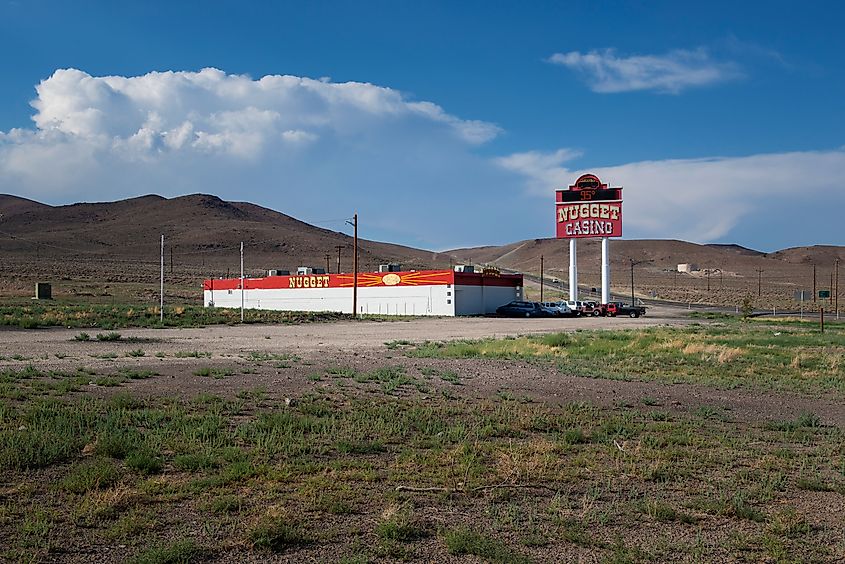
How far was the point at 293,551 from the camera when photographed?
6.56 meters

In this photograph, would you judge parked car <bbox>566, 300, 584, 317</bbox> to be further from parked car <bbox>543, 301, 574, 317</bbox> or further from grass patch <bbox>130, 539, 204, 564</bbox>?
grass patch <bbox>130, 539, 204, 564</bbox>

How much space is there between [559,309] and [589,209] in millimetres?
10999

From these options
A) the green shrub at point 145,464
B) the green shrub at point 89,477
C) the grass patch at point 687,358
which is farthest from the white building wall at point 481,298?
the green shrub at point 89,477

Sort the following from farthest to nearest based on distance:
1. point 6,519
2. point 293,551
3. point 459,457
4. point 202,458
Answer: point 459,457
point 202,458
point 6,519
point 293,551

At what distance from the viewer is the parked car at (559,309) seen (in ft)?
242

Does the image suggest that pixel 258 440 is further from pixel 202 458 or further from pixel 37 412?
pixel 37 412

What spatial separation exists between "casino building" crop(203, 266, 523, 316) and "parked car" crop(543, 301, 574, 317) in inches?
225

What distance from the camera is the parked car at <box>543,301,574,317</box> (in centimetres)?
7375

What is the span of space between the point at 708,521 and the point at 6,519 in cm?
664

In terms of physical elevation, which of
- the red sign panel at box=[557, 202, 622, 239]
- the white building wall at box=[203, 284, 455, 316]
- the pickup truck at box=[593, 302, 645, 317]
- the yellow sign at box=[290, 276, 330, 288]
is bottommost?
the pickup truck at box=[593, 302, 645, 317]

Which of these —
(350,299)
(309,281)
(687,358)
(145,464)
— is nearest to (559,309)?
(350,299)

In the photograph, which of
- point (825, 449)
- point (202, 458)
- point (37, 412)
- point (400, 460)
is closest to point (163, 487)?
point (202, 458)

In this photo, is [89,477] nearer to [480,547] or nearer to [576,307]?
[480,547]

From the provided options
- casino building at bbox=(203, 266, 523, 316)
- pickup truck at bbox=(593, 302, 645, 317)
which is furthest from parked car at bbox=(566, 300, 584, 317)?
casino building at bbox=(203, 266, 523, 316)
